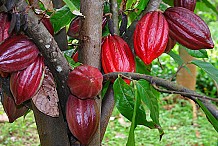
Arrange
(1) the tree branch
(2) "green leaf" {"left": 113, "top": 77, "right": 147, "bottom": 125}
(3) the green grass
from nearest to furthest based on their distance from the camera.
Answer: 1. (1) the tree branch
2. (2) "green leaf" {"left": 113, "top": 77, "right": 147, "bottom": 125}
3. (3) the green grass

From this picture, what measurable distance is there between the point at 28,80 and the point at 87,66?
0.09 m

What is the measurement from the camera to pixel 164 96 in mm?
4266

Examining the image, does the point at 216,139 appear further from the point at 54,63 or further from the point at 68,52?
the point at 54,63

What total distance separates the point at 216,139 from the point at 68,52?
97.6 inches

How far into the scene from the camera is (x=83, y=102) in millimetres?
591

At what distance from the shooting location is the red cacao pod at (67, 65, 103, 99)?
552 millimetres

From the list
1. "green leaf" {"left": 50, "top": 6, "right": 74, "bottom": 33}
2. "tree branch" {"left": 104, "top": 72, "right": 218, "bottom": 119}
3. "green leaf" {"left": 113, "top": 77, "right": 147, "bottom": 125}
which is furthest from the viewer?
"green leaf" {"left": 50, "top": 6, "right": 74, "bottom": 33}

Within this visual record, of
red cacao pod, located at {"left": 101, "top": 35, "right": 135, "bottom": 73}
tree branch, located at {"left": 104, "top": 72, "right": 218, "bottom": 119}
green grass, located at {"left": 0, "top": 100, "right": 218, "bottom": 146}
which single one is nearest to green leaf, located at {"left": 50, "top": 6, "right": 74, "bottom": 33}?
red cacao pod, located at {"left": 101, "top": 35, "right": 135, "bottom": 73}

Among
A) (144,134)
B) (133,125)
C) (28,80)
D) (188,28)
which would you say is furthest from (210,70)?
(144,134)

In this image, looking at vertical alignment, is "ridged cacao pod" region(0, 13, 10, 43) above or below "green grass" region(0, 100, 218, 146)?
above

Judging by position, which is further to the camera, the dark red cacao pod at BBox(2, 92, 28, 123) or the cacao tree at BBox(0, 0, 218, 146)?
the dark red cacao pod at BBox(2, 92, 28, 123)

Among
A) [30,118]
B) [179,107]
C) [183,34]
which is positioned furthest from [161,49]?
[179,107]

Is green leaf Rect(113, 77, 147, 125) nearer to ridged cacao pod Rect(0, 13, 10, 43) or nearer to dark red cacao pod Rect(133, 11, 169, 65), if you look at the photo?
dark red cacao pod Rect(133, 11, 169, 65)

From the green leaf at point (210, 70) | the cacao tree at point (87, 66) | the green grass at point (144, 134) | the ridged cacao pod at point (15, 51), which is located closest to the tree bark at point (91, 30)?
the cacao tree at point (87, 66)
